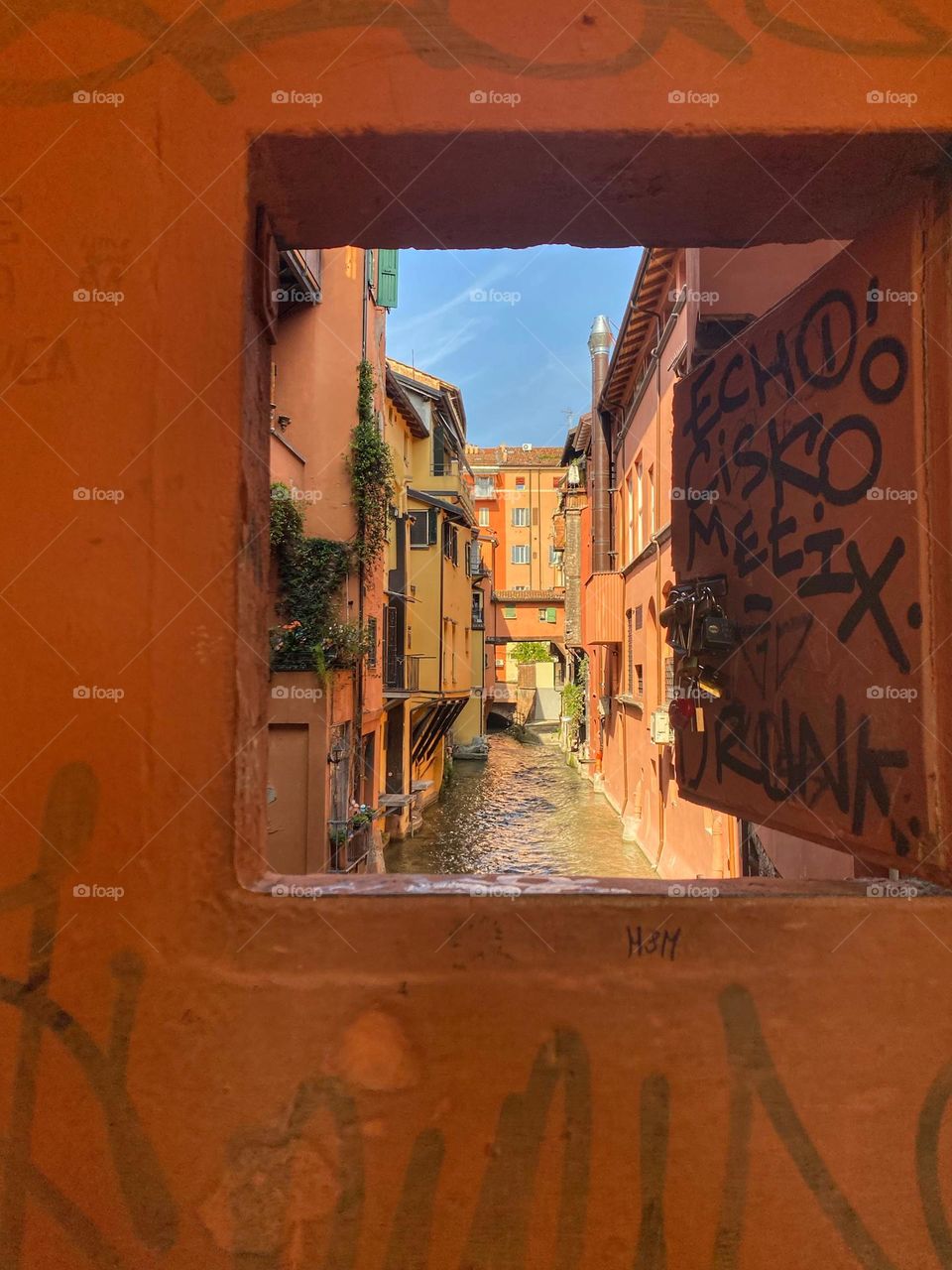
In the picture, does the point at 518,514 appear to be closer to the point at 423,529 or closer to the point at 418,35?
the point at 423,529

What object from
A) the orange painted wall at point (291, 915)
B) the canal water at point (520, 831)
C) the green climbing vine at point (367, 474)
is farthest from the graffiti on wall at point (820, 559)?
the green climbing vine at point (367, 474)

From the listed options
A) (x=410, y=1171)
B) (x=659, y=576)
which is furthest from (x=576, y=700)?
(x=410, y=1171)

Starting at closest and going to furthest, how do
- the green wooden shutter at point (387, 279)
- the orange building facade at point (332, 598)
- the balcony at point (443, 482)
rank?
the orange building facade at point (332, 598), the green wooden shutter at point (387, 279), the balcony at point (443, 482)

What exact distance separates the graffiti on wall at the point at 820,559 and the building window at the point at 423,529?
16.6 m

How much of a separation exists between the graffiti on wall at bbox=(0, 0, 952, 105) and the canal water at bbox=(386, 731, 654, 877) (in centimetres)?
963

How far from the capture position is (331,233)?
2264 millimetres

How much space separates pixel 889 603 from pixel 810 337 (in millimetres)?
1147

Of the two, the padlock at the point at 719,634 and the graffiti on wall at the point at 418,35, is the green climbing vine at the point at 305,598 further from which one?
the graffiti on wall at the point at 418,35

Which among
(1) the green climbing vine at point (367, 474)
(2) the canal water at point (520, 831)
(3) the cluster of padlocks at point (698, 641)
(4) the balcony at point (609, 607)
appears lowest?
(2) the canal water at point (520, 831)

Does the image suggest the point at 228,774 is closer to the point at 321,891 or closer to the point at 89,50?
the point at 321,891

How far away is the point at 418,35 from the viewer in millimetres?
1913

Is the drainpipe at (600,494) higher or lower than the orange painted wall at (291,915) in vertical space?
higher

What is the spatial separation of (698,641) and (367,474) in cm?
1040

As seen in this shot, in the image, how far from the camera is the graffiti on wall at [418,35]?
1891 millimetres
